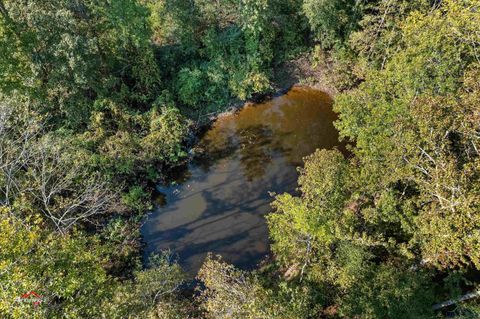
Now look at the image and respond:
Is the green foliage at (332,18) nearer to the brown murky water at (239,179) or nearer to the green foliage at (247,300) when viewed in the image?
the brown murky water at (239,179)

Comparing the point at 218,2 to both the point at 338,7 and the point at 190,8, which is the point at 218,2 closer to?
the point at 190,8

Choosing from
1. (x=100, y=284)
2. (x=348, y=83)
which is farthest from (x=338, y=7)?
(x=100, y=284)

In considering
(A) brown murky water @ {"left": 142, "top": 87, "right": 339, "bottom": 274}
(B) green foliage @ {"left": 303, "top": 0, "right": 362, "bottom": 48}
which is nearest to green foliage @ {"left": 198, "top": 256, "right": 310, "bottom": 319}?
(A) brown murky water @ {"left": 142, "top": 87, "right": 339, "bottom": 274}

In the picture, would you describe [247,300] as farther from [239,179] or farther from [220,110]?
[220,110]

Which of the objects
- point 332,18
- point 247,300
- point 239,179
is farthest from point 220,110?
point 247,300

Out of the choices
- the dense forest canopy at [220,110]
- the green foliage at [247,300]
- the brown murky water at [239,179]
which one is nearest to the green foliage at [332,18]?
the dense forest canopy at [220,110]
